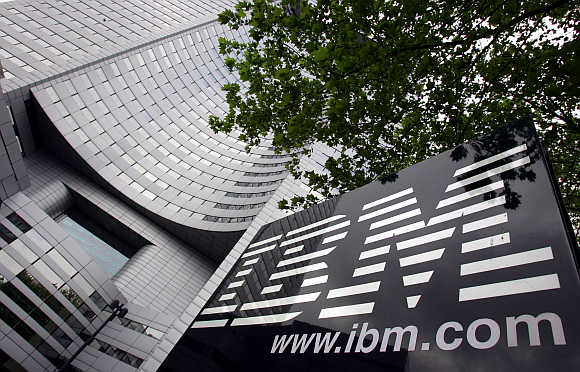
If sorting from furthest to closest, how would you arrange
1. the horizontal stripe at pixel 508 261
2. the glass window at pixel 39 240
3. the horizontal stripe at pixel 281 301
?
the glass window at pixel 39 240
the horizontal stripe at pixel 281 301
the horizontal stripe at pixel 508 261

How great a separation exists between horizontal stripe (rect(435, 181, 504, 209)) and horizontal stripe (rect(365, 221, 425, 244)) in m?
0.44

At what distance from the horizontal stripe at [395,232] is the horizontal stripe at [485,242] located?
0.91 metres

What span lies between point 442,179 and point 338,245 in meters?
2.25

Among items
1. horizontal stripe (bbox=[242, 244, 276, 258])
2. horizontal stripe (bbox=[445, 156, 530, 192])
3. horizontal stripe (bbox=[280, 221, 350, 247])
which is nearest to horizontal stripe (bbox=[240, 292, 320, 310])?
horizontal stripe (bbox=[280, 221, 350, 247])

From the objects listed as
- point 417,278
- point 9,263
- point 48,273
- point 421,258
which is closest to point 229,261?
point 48,273

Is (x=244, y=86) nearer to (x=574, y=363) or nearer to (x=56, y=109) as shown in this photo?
(x=56, y=109)

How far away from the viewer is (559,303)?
2.80 m

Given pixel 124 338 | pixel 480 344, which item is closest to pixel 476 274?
pixel 480 344

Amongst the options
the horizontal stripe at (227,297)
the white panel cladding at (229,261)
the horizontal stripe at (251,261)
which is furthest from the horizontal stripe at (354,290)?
the white panel cladding at (229,261)

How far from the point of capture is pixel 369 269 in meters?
4.99

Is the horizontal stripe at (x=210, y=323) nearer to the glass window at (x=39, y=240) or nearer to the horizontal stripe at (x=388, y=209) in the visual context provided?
the horizontal stripe at (x=388, y=209)

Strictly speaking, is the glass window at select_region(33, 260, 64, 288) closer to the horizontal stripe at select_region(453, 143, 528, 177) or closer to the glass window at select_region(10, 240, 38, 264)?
the glass window at select_region(10, 240, 38, 264)

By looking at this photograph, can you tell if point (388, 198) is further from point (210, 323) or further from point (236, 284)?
point (210, 323)

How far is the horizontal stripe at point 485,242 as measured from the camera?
3.79m
